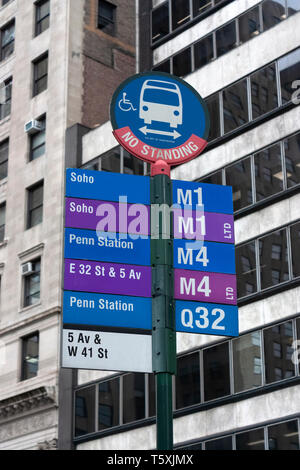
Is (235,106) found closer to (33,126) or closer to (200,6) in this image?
(200,6)

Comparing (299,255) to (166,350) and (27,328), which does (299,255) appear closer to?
(27,328)

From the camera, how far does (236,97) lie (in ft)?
117

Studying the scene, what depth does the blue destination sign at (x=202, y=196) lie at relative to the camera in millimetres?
10352

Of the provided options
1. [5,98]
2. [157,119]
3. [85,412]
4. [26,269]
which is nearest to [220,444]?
[85,412]

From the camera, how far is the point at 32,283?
4344 cm

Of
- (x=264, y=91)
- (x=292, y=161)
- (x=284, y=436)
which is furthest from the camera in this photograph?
(x=264, y=91)

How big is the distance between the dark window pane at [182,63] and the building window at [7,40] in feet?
42.4

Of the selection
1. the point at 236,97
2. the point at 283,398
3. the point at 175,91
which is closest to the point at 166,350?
the point at 175,91

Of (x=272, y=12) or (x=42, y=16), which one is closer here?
(x=272, y=12)

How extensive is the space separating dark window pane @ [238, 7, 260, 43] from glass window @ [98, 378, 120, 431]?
48.2 ft

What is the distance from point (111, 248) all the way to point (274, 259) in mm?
22168

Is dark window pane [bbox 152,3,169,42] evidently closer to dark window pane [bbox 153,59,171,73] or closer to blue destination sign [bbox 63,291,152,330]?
dark window pane [bbox 153,59,171,73]

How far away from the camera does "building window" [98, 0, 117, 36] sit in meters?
48.6

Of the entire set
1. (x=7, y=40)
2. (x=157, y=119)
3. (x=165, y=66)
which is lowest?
(x=157, y=119)
